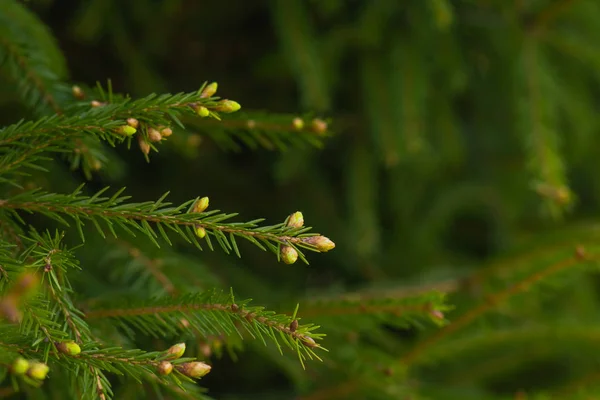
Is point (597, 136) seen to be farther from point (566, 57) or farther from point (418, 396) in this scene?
point (418, 396)

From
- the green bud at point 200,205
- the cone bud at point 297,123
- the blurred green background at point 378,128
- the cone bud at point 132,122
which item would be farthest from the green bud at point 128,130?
the blurred green background at point 378,128

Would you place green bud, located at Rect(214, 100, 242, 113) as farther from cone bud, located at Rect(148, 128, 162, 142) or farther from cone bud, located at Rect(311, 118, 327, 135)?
cone bud, located at Rect(311, 118, 327, 135)

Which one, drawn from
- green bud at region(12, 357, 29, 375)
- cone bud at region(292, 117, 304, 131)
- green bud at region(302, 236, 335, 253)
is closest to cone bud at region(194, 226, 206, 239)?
green bud at region(302, 236, 335, 253)

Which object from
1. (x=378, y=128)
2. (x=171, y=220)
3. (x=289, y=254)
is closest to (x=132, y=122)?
(x=171, y=220)

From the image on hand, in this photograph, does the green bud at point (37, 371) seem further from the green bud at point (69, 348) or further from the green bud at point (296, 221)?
the green bud at point (296, 221)

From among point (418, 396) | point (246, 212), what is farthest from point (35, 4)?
point (418, 396)

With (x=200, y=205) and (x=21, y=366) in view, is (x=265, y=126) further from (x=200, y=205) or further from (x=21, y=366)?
(x=21, y=366)
